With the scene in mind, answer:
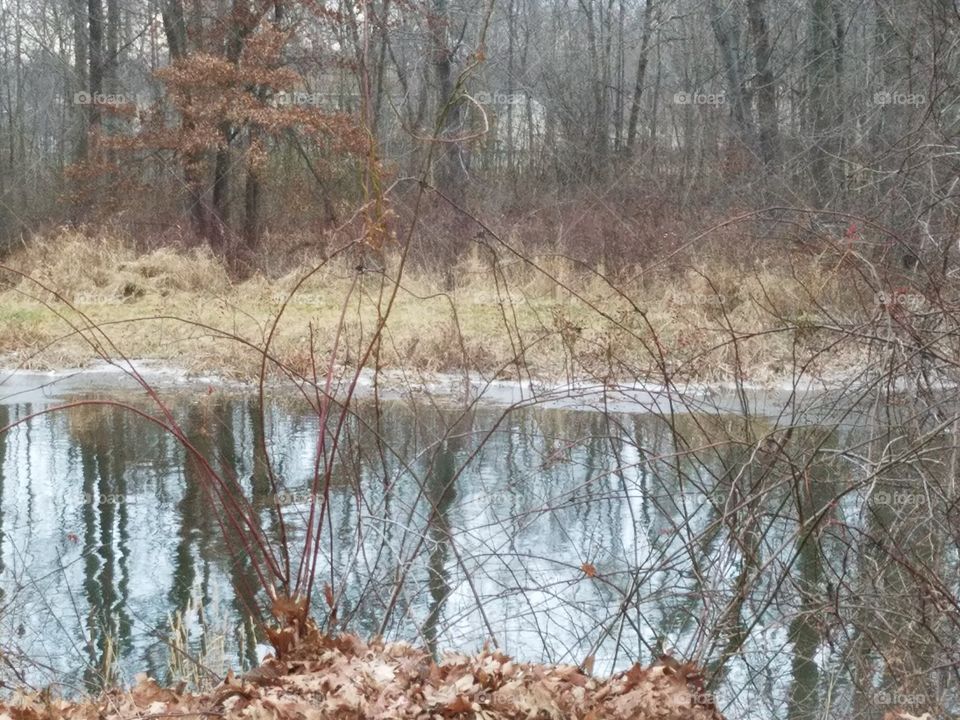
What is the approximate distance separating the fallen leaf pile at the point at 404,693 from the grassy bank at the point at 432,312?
7.26 m

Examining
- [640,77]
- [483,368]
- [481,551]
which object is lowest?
[481,551]

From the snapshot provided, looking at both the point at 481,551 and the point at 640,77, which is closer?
the point at 481,551

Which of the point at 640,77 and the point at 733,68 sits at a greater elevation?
the point at 640,77

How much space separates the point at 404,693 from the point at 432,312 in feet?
38.9

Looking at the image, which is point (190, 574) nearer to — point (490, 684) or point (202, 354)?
point (490, 684)

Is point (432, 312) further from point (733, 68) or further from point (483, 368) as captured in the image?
point (733, 68)

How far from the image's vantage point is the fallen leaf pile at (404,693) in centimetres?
385

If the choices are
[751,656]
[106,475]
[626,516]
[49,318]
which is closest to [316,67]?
[49,318]

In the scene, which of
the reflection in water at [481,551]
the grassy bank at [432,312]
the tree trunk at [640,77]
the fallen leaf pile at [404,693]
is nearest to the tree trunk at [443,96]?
the tree trunk at [640,77]

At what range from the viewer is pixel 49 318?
640 inches

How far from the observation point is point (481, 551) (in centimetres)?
687

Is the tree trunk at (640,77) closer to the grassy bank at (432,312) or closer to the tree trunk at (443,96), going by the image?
the tree trunk at (443,96)

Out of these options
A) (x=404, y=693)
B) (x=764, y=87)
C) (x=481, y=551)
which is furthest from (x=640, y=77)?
(x=404, y=693)

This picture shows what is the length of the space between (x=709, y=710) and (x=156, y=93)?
77.7 ft
